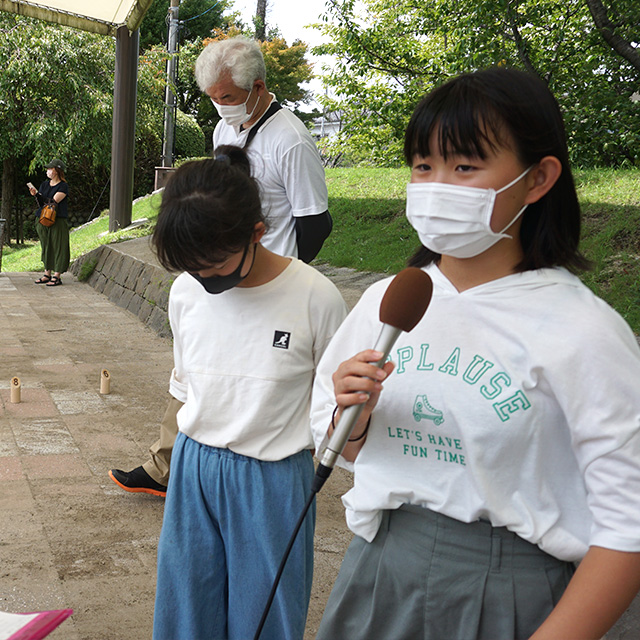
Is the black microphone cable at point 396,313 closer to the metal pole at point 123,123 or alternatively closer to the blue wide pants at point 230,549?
the blue wide pants at point 230,549

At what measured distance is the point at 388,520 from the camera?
1.32 m

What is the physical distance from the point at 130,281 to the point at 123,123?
3745mm

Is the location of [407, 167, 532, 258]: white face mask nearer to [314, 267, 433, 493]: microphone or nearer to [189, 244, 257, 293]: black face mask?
[314, 267, 433, 493]: microphone

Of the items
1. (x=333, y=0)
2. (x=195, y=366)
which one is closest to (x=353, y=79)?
(x=333, y=0)

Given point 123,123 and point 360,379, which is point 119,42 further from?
point 360,379

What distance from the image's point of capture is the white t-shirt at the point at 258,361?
1.91 m

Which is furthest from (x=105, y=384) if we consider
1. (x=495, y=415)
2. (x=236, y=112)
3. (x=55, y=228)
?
(x=55, y=228)

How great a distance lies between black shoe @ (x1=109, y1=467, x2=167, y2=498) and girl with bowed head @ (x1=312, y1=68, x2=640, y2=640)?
258 centimetres

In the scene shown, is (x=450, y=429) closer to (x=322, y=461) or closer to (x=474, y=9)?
(x=322, y=461)

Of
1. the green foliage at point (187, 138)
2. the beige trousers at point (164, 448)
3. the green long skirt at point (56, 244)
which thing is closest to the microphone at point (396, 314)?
the beige trousers at point (164, 448)

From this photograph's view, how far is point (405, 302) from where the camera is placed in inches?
44.6

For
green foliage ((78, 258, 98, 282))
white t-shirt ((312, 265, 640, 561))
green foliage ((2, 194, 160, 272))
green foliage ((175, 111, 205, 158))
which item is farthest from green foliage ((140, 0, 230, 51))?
white t-shirt ((312, 265, 640, 561))

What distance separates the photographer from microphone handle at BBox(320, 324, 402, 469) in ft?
3.75

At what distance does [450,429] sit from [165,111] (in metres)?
20.0
